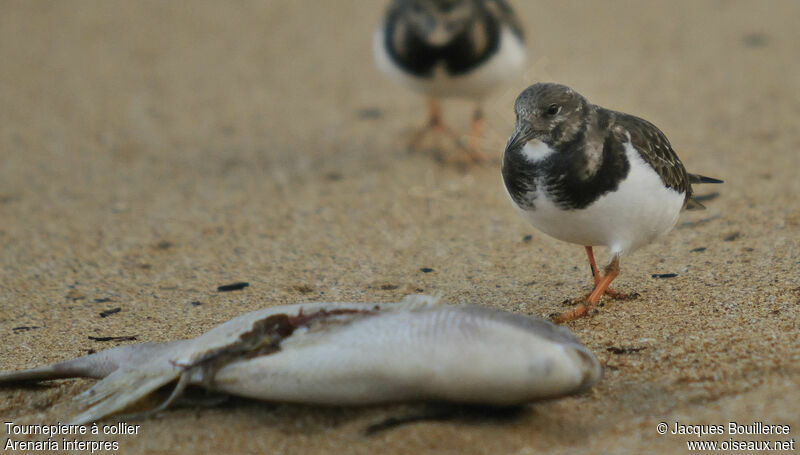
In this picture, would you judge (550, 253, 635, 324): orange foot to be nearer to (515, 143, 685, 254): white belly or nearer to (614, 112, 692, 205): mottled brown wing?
(515, 143, 685, 254): white belly

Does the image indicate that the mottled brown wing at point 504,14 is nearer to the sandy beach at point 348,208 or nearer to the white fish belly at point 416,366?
the sandy beach at point 348,208

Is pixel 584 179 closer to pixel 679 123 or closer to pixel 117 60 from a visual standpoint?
pixel 679 123

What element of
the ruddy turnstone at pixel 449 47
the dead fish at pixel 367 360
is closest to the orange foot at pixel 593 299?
the dead fish at pixel 367 360

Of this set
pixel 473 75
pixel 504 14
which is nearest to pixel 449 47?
pixel 473 75

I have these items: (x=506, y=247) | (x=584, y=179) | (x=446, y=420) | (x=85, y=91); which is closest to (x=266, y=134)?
(x=85, y=91)

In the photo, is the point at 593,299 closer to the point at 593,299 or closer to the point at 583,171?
the point at 593,299

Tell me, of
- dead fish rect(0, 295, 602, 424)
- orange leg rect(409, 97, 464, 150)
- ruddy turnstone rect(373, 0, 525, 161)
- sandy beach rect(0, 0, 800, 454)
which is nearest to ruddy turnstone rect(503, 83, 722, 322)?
sandy beach rect(0, 0, 800, 454)

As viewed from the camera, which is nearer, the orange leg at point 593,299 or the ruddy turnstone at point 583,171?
the ruddy turnstone at point 583,171

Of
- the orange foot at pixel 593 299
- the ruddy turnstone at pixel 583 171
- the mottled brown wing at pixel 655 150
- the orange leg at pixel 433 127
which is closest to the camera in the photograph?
the ruddy turnstone at pixel 583 171

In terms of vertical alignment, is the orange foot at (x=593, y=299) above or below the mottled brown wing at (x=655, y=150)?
below
